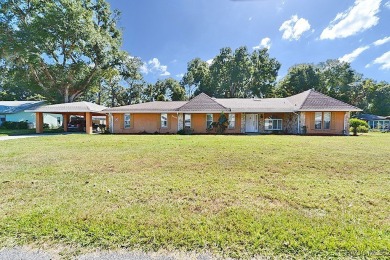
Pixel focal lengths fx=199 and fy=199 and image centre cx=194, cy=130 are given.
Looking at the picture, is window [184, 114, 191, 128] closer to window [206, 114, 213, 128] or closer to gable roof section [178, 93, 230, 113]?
gable roof section [178, 93, 230, 113]

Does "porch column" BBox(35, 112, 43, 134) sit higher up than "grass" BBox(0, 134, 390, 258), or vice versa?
"porch column" BBox(35, 112, 43, 134)

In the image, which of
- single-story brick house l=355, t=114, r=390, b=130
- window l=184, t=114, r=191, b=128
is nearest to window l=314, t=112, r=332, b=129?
window l=184, t=114, r=191, b=128

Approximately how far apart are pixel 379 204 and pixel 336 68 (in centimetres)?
4887

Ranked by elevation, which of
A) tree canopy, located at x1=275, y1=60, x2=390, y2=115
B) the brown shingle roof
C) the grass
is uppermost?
tree canopy, located at x1=275, y1=60, x2=390, y2=115

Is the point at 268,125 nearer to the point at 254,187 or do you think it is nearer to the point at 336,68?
the point at 254,187

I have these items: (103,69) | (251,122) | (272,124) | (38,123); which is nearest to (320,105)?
(272,124)

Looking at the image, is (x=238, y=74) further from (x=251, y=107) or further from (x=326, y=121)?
(x=326, y=121)

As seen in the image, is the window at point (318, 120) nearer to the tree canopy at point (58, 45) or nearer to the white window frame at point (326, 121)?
the white window frame at point (326, 121)

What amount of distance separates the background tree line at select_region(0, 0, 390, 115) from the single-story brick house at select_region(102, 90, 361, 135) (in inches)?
461

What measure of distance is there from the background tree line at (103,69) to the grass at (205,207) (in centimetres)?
2476

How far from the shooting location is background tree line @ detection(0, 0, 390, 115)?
2389 cm

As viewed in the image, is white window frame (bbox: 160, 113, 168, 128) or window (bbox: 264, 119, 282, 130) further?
window (bbox: 264, 119, 282, 130)

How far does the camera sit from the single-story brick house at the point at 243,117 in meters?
18.7

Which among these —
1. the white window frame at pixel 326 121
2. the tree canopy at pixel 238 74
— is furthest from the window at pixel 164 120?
the tree canopy at pixel 238 74
